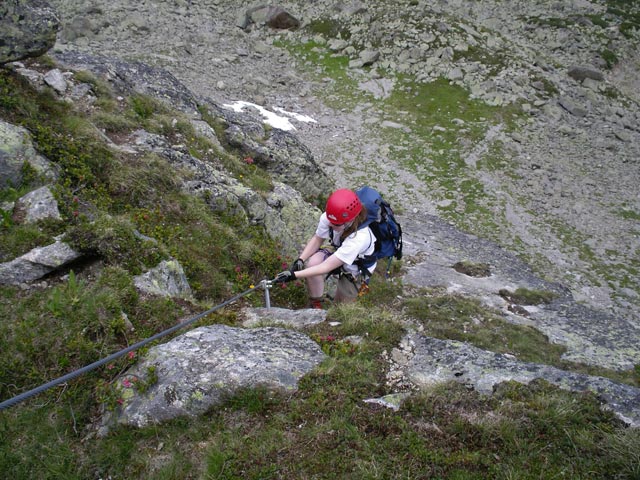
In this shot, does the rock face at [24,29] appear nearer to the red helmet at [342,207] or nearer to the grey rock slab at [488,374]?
the red helmet at [342,207]

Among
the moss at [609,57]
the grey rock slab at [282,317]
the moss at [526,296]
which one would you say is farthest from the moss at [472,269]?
the moss at [609,57]

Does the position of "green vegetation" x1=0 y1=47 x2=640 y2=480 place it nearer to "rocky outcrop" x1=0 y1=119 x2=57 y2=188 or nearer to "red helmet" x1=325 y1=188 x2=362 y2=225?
"rocky outcrop" x1=0 y1=119 x2=57 y2=188

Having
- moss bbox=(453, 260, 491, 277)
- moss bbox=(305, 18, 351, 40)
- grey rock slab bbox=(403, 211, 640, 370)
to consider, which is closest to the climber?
grey rock slab bbox=(403, 211, 640, 370)

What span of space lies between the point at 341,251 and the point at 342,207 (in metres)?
0.87

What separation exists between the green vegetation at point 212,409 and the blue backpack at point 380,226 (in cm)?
132

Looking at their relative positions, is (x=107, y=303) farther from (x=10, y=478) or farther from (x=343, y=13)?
(x=343, y=13)

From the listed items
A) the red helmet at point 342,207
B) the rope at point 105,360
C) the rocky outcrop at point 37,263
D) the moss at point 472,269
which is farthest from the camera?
the moss at point 472,269

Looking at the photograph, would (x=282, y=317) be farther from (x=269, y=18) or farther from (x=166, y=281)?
(x=269, y=18)

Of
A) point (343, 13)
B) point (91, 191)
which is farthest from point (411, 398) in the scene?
point (343, 13)

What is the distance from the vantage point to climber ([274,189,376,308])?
7.89 m

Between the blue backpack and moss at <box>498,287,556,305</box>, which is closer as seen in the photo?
the blue backpack

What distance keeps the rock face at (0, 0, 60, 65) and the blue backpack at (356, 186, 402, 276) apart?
1003 centimetres

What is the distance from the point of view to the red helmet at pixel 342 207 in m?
7.76

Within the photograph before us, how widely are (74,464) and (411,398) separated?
4363mm
